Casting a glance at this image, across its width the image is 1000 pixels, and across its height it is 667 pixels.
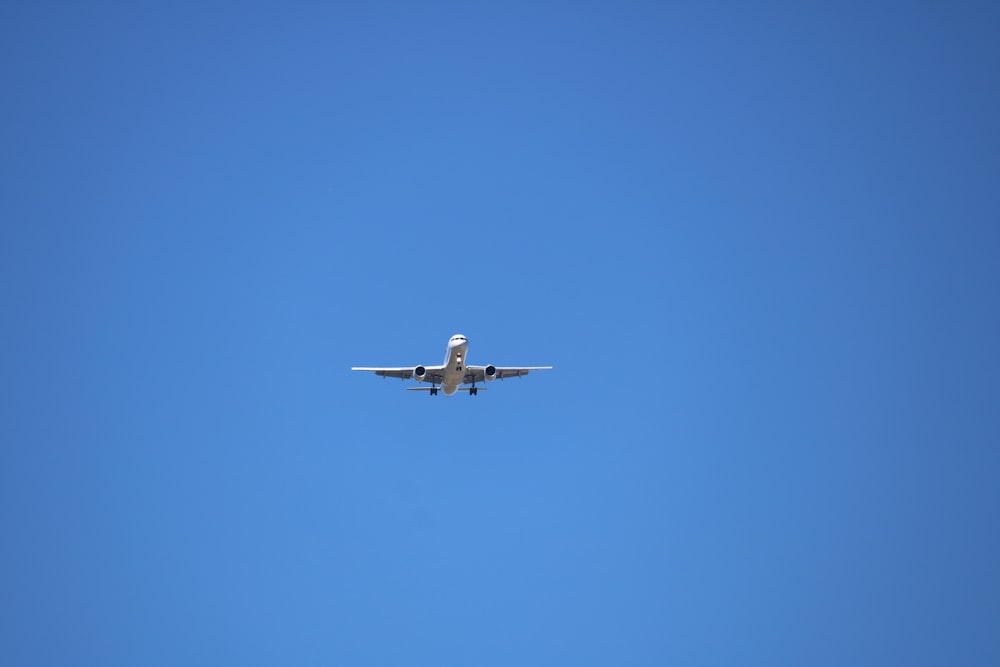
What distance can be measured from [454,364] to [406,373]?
5.45 meters

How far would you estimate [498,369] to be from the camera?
82125 millimetres

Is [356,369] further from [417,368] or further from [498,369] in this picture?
[498,369]

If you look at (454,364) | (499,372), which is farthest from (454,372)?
(499,372)

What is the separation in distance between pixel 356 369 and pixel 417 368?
4.32 meters

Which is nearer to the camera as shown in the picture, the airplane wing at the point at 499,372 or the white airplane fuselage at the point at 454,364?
the white airplane fuselage at the point at 454,364

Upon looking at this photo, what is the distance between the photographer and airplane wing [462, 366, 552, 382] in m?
80.5

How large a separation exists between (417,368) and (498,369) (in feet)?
21.3

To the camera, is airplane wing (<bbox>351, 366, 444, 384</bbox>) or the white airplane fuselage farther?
airplane wing (<bbox>351, 366, 444, 384</bbox>)

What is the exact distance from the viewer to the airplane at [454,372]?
7625 centimetres

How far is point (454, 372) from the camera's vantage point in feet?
255

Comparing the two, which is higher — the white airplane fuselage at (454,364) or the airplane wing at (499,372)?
the airplane wing at (499,372)

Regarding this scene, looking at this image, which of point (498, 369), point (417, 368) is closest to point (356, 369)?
point (417, 368)

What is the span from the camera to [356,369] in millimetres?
79625

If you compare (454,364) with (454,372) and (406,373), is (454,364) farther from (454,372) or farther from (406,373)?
(406,373)
